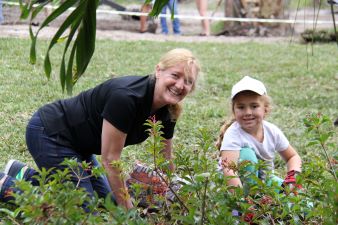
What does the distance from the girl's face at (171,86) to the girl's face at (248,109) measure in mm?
557

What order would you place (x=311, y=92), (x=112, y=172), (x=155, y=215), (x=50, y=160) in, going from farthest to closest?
1. (x=311, y=92)
2. (x=50, y=160)
3. (x=112, y=172)
4. (x=155, y=215)

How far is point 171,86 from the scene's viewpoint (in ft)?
12.5

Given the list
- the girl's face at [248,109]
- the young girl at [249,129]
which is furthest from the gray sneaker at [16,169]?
the girl's face at [248,109]

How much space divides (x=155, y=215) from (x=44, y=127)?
131 cm

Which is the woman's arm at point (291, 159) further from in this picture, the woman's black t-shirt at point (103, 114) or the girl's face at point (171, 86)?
the girl's face at point (171, 86)

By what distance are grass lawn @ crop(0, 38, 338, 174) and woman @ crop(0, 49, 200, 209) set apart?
0.96m

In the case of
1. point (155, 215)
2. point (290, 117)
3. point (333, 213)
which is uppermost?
point (333, 213)

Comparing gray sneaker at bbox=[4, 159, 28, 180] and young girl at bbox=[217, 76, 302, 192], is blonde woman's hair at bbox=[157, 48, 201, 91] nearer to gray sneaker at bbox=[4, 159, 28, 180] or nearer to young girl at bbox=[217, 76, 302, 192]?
young girl at bbox=[217, 76, 302, 192]

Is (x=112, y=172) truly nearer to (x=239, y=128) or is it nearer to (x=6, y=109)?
(x=239, y=128)

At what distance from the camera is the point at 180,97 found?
3.84 metres

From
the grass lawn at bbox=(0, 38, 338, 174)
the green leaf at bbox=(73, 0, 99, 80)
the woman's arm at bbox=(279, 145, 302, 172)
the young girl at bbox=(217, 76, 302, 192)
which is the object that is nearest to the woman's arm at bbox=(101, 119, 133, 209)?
the young girl at bbox=(217, 76, 302, 192)

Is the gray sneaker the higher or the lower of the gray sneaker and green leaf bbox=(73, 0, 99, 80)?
the lower

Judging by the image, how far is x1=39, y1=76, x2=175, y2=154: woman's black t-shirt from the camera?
145 inches

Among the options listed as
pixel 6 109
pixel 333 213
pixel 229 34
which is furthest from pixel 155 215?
pixel 229 34
